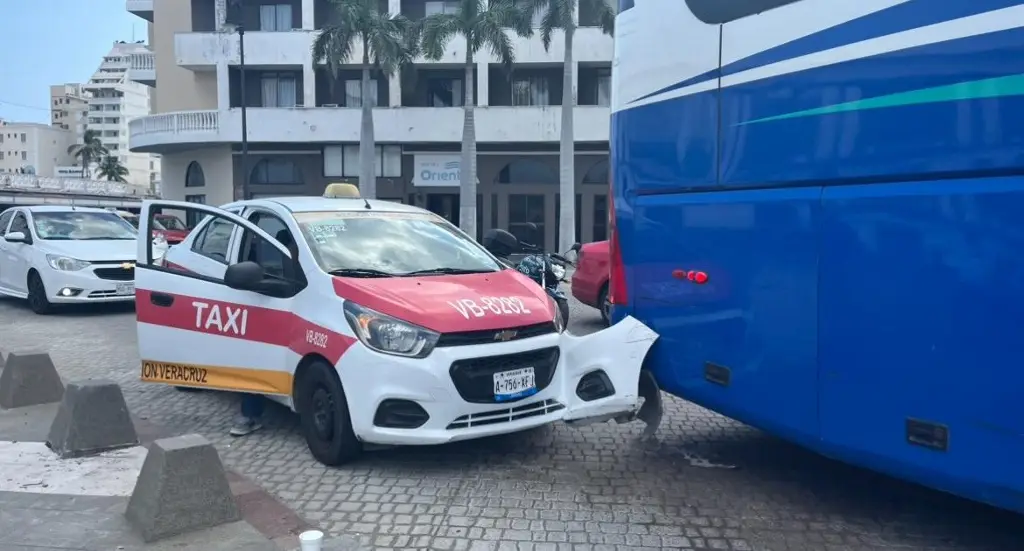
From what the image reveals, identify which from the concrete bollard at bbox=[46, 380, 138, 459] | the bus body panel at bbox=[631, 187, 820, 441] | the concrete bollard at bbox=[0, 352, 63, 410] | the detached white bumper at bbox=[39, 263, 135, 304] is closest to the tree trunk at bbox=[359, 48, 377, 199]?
the detached white bumper at bbox=[39, 263, 135, 304]

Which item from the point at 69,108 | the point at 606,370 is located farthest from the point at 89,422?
the point at 69,108

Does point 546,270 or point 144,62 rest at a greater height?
point 144,62

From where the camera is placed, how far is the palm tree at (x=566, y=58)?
86.7 feet

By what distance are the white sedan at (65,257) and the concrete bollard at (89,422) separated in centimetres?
725

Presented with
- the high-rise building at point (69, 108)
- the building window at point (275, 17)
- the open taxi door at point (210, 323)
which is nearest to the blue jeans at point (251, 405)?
the open taxi door at point (210, 323)

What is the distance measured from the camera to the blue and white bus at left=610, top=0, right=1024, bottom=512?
3.17 m

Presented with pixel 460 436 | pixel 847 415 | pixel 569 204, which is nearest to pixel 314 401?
pixel 460 436

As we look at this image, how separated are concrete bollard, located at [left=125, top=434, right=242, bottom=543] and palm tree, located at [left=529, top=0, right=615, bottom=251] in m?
23.6

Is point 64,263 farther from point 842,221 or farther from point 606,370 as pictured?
point 842,221

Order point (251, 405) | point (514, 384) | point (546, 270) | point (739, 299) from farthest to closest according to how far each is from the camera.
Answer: point (546, 270), point (251, 405), point (514, 384), point (739, 299)

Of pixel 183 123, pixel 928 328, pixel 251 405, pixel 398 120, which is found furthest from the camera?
pixel 183 123

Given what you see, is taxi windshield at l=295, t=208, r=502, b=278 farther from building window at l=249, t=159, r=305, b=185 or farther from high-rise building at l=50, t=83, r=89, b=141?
high-rise building at l=50, t=83, r=89, b=141

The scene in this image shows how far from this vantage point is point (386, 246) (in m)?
5.88

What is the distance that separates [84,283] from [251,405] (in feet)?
24.1
